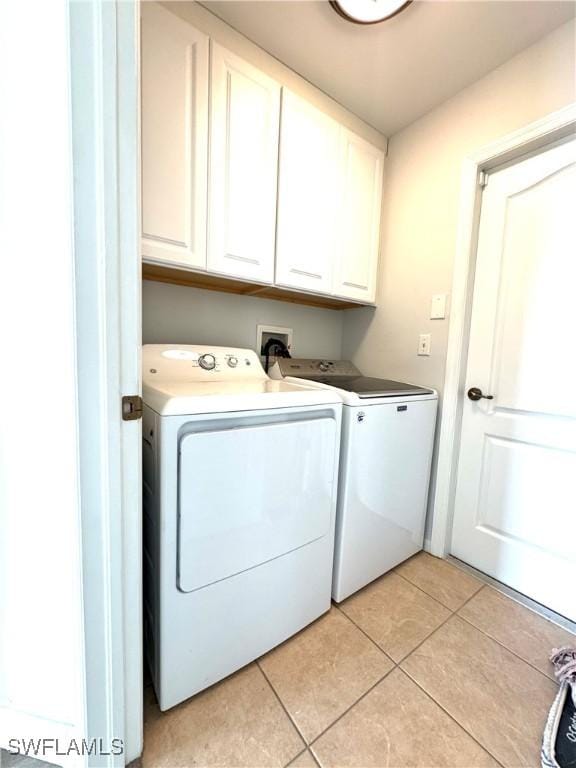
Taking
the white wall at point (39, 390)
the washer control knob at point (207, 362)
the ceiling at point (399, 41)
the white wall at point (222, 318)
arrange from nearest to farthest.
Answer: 1. the white wall at point (39, 390)
2. the ceiling at point (399, 41)
3. the washer control knob at point (207, 362)
4. the white wall at point (222, 318)

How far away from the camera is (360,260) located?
184cm

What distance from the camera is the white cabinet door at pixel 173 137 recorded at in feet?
3.68

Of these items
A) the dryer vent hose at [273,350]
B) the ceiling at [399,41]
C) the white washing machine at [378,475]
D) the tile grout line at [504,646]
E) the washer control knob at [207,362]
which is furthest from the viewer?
the dryer vent hose at [273,350]

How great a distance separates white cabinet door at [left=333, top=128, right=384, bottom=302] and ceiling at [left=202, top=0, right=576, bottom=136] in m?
0.25

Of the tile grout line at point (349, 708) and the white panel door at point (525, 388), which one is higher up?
the white panel door at point (525, 388)

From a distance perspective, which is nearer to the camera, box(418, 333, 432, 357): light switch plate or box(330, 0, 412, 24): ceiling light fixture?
box(330, 0, 412, 24): ceiling light fixture

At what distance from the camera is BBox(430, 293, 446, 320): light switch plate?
5.44 feet

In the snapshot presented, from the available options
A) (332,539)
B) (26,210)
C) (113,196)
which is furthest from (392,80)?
(332,539)

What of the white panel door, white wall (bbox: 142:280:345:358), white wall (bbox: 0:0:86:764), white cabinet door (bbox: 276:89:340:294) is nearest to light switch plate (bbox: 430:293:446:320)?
the white panel door

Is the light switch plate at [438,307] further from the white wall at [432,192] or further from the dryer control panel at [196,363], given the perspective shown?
the dryer control panel at [196,363]

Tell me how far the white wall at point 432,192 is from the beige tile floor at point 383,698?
1129 mm

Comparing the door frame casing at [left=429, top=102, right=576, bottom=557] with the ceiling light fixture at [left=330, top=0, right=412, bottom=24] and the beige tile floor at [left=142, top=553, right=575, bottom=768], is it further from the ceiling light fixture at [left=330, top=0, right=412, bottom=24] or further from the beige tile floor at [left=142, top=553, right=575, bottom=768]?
the ceiling light fixture at [left=330, top=0, right=412, bottom=24]

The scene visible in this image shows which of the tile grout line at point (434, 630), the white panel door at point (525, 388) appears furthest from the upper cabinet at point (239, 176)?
the tile grout line at point (434, 630)

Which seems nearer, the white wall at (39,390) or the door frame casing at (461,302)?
the white wall at (39,390)
